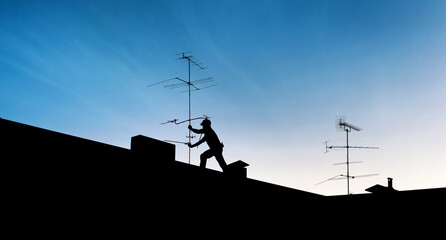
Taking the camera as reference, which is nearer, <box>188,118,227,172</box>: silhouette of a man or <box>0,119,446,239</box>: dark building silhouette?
<box>0,119,446,239</box>: dark building silhouette

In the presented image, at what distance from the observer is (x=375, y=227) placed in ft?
38.2

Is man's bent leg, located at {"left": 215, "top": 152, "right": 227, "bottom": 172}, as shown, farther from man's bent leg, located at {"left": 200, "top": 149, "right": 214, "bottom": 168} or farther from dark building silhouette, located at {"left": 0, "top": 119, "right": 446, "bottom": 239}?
dark building silhouette, located at {"left": 0, "top": 119, "right": 446, "bottom": 239}

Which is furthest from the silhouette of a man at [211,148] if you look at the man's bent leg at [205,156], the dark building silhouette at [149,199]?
the dark building silhouette at [149,199]

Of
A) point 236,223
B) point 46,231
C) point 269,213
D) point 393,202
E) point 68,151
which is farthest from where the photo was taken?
point 393,202

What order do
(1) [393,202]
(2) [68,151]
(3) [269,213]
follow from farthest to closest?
(1) [393,202], (3) [269,213], (2) [68,151]

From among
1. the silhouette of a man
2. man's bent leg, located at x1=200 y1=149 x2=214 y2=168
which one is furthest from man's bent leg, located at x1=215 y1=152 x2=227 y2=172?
man's bent leg, located at x1=200 y1=149 x2=214 y2=168

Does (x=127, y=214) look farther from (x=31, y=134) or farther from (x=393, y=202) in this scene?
(x=393, y=202)

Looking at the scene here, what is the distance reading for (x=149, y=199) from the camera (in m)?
6.44

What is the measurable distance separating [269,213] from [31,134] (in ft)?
20.5

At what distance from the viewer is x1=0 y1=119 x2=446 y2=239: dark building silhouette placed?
4.70 m

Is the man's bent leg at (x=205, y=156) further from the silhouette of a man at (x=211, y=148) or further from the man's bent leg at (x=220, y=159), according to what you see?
the man's bent leg at (x=220, y=159)

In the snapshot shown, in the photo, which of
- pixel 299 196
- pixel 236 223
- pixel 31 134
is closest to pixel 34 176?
pixel 31 134

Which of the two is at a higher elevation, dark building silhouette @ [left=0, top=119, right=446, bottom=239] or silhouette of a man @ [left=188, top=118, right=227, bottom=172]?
silhouette of a man @ [left=188, top=118, right=227, bottom=172]

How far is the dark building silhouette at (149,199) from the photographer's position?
4703mm
